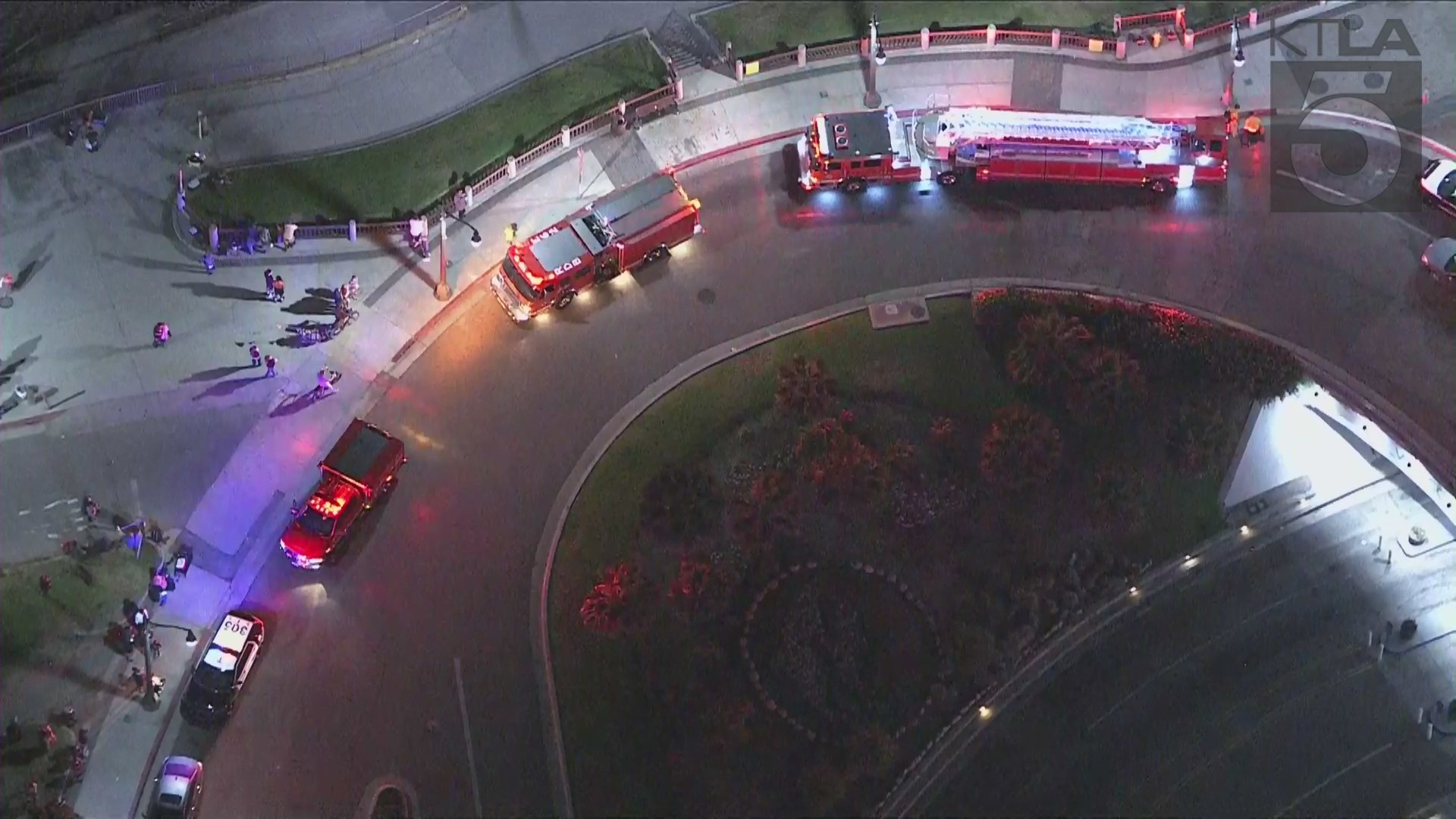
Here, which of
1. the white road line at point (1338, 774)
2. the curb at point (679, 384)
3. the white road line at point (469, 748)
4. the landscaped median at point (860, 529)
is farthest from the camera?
the white road line at point (1338, 774)

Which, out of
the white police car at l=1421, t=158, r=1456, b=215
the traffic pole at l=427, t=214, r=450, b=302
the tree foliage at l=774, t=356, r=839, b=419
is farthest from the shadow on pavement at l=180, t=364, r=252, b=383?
the white police car at l=1421, t=158, r=1456, b=215

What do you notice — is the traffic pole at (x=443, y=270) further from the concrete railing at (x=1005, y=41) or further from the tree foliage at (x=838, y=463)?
the tree foliage at (x=838, y=463)

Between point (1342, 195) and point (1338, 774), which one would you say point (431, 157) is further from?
point (1338, 774)

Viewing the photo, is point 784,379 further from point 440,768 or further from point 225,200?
point 225,200

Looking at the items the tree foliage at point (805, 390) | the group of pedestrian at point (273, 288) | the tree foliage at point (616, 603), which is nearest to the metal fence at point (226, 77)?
the group of pedestrian at point (273, 288)

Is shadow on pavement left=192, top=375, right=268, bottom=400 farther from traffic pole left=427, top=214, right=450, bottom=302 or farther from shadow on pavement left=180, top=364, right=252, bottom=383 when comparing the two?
traffic pole left=427, top=214, right=450, bottom=302

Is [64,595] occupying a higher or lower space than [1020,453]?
lower

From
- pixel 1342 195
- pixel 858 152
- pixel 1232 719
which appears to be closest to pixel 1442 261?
pixel 1342 195
